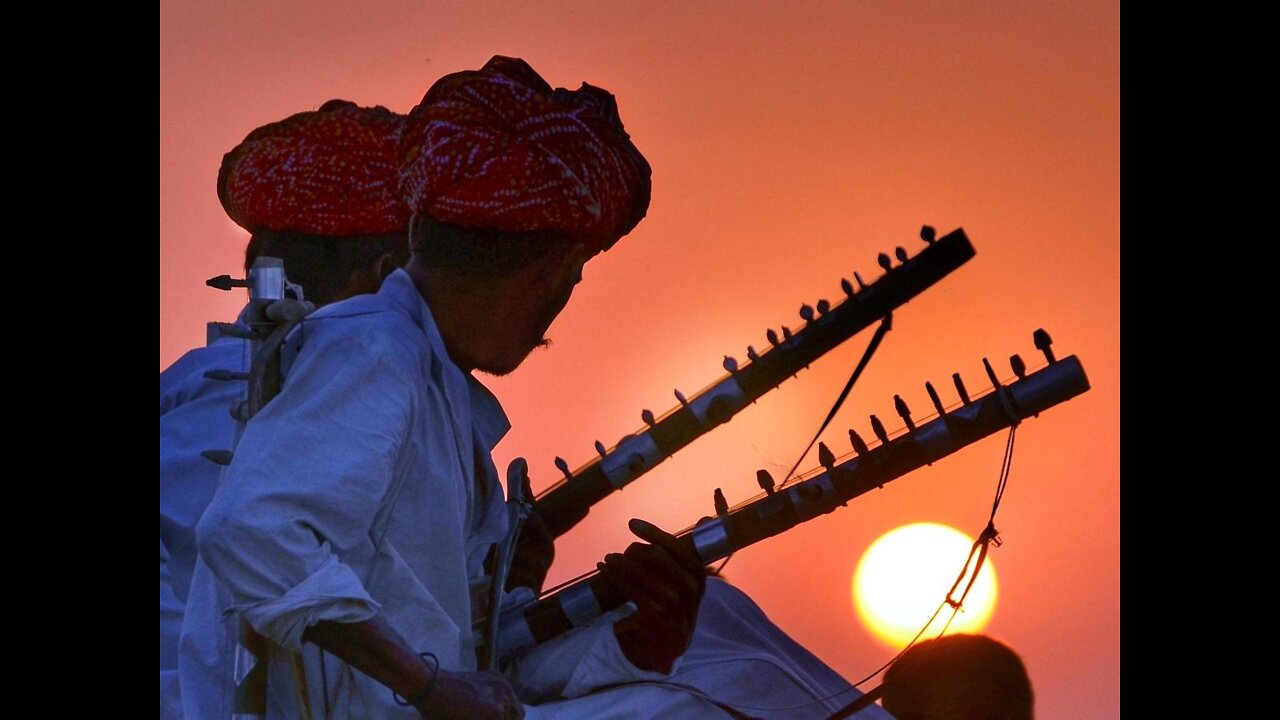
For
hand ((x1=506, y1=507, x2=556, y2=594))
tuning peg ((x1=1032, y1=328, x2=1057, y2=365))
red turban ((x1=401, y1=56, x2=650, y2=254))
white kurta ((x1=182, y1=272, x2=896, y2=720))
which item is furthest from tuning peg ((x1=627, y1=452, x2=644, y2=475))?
tuning peg ((x1=1032, y1=328, x2=1057, y2=365))

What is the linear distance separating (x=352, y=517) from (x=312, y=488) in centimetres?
7

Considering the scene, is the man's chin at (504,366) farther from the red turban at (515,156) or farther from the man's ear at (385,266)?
the man's ear at (385,266)

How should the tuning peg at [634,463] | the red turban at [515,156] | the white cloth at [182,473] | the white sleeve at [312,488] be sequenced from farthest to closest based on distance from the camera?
the tuning peg at [634,463] → the white cloth at [182,473] → the red turban at [515,156] → the white sleeve at [312,488]

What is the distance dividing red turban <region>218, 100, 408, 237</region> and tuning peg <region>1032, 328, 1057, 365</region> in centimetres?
124

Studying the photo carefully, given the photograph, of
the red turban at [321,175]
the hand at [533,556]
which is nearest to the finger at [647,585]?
the hand at [533,556]

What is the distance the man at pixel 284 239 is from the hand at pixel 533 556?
0.53 m

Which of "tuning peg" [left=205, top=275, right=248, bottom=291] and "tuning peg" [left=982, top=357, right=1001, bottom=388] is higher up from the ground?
"tuning peg" [left=205, top=275, right=248, bottom=291]

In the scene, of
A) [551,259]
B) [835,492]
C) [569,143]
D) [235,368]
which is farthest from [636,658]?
[235,368]

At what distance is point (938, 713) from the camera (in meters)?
3.04

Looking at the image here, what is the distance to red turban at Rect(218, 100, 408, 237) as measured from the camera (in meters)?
3.23

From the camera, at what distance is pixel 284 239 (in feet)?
10.7

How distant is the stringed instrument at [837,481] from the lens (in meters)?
2.52

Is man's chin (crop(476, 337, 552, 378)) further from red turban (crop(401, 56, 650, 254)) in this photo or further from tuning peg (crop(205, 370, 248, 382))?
tuning peg (crop(205, 370, 248, 382))

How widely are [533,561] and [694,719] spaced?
0.57 m
